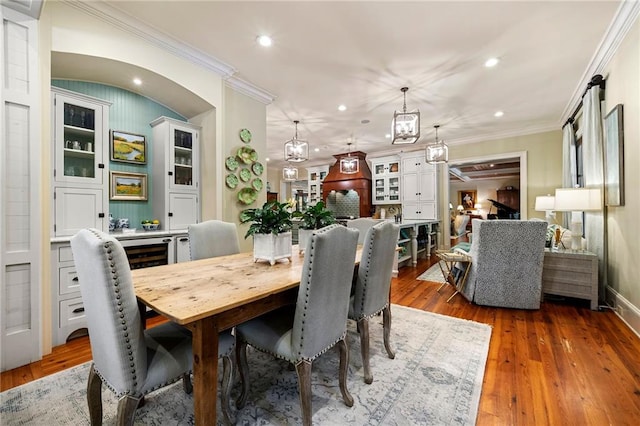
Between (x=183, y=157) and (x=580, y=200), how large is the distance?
4.81m

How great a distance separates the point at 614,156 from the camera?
2.70 metres

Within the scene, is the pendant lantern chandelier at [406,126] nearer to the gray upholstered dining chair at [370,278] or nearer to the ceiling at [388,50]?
the ceiling at [388,50]

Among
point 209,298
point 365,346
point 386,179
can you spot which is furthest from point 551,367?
point 386,179

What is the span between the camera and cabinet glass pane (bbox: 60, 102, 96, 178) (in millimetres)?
2426

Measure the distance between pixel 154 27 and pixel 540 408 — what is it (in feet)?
13.8

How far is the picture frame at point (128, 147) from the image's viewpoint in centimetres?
300

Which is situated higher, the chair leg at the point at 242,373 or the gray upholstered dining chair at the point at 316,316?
the gray upholstered dining chair at the point at 316,316

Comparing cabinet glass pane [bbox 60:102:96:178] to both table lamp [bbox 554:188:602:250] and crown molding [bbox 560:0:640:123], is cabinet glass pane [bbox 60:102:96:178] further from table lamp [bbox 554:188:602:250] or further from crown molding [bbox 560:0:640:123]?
table lamp [bbox 554:188:602:250]

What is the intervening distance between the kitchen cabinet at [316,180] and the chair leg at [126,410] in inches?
288

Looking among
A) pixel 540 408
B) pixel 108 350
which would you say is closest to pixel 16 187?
pixel 108 350

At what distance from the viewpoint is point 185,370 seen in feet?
3.86

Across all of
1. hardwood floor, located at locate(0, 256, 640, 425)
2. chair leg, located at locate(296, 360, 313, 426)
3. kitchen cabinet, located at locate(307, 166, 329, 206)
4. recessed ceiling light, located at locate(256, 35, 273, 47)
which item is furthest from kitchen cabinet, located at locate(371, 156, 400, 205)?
chair leg, located at locate(296, 360, 313, 426)

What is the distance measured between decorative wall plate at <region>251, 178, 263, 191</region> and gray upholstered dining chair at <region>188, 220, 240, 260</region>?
1418 millimetres

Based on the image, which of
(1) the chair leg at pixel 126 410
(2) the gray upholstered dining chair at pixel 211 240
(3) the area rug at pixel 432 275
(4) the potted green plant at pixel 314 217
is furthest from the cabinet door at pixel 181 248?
(3) the area rug at pixel 432 275
